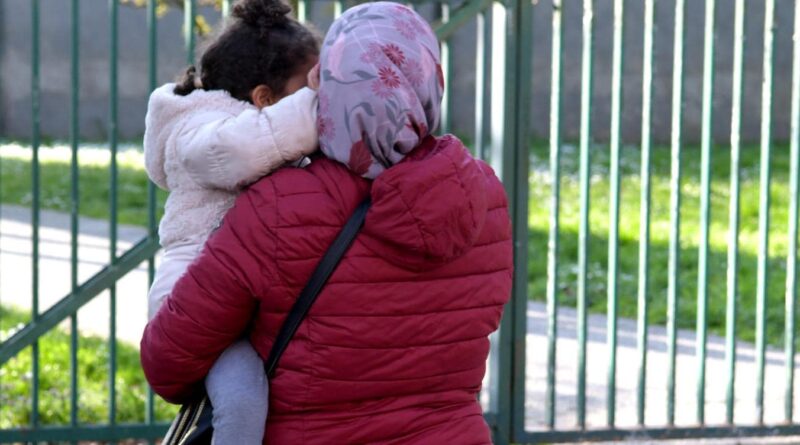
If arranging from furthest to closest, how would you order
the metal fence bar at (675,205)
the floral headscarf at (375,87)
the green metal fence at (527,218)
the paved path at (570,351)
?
the paved path at (570,351)
the metal fence bar at (675,205)
the green metal fence at (527,218)
the floral headscarf at (375,87)

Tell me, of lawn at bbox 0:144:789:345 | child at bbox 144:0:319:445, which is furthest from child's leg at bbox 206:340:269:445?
lawn at bbox 0:144:789:345

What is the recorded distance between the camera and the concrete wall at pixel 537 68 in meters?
13.4

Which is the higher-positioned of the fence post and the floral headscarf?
the floral headscarf

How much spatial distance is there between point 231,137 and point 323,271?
273mm

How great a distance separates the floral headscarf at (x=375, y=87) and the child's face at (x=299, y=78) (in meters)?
0.18

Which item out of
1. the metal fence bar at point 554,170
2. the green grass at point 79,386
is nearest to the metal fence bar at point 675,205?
the metal fence bar at point 554,170

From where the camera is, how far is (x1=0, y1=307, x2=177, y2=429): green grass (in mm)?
5285

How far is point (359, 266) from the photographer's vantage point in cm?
218

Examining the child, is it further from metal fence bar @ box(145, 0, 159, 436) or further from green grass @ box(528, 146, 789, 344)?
green grass @ box(528, 146, 789, 344)

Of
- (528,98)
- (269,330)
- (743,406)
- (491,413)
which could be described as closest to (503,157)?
(528,98)

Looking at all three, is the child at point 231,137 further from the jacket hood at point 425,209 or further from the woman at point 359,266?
the jacket hood at point 425,209

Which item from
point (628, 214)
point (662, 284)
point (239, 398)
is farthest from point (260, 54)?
point (628, 214)

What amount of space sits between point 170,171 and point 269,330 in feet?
1.19

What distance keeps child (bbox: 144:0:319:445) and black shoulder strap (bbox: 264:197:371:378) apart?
10 centimetres
